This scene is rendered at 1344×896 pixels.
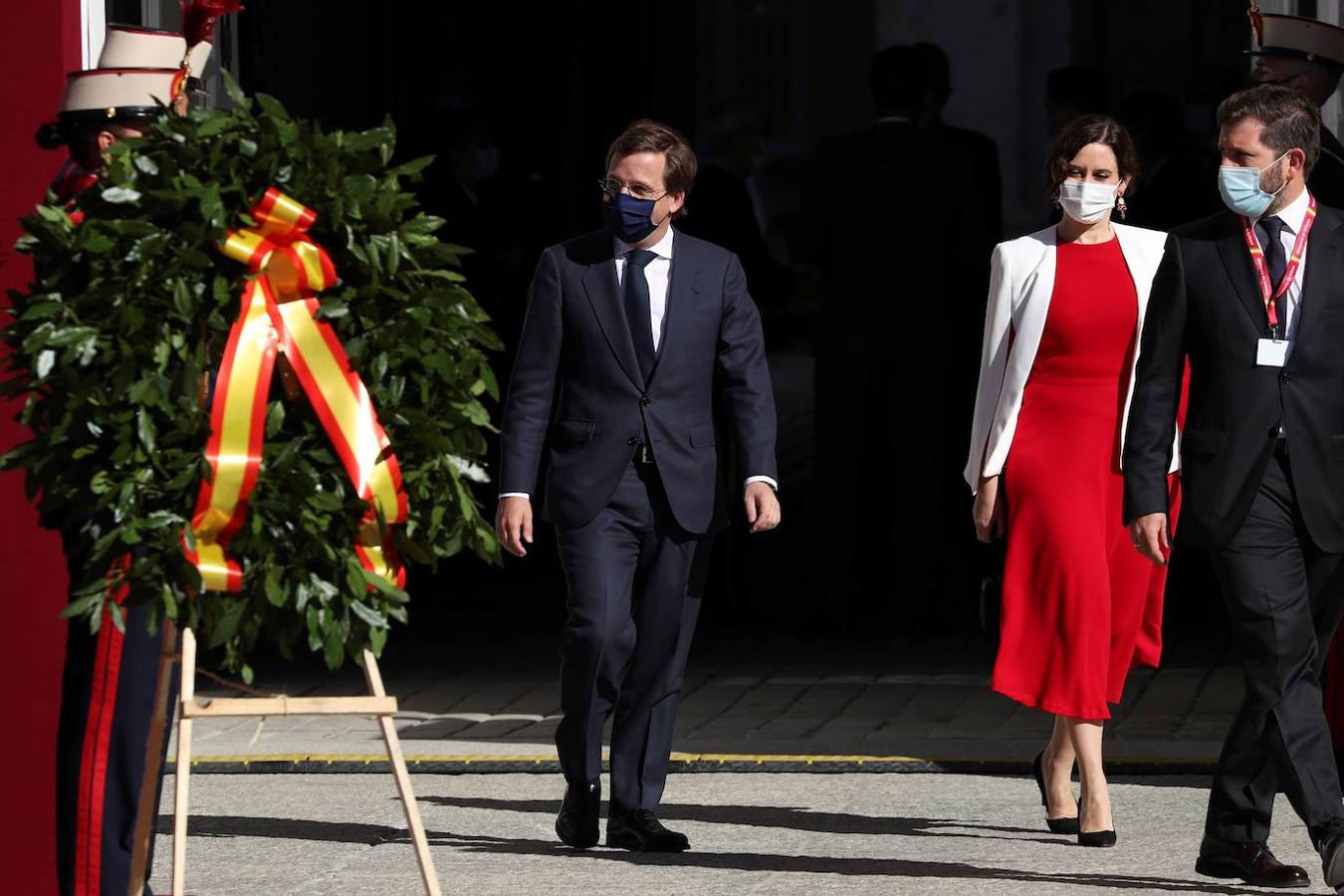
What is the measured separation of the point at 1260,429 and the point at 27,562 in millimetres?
2935

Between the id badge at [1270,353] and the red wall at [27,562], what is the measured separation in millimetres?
2870

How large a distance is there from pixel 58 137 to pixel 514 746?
3589 millimetres

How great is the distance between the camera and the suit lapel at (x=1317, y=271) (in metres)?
6.89

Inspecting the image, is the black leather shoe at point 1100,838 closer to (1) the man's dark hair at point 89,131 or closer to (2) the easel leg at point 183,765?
(2) the easel leg at point 183,765

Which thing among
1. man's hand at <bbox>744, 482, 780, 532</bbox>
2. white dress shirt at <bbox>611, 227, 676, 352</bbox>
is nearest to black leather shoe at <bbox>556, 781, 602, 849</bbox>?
man's hand at <bbox>744, 482, 780, 532</bbox>

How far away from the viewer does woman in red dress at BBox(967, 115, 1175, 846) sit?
304 inches

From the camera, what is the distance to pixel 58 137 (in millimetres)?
6453

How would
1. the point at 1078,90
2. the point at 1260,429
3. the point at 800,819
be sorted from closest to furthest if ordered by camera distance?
the point at 1260,429 → the point at 800,819 → the point at 1078,90

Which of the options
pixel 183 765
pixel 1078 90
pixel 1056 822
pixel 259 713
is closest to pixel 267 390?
pixel 259 713

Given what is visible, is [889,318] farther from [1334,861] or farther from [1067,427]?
[1334,861]

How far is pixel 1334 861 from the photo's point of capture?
6.56m

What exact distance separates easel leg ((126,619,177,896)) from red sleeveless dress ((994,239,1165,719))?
266 centimetres

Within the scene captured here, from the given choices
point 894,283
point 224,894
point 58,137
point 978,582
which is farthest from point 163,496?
point 978,582

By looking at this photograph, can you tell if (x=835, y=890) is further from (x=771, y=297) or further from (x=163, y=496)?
(x=771, y=297)
